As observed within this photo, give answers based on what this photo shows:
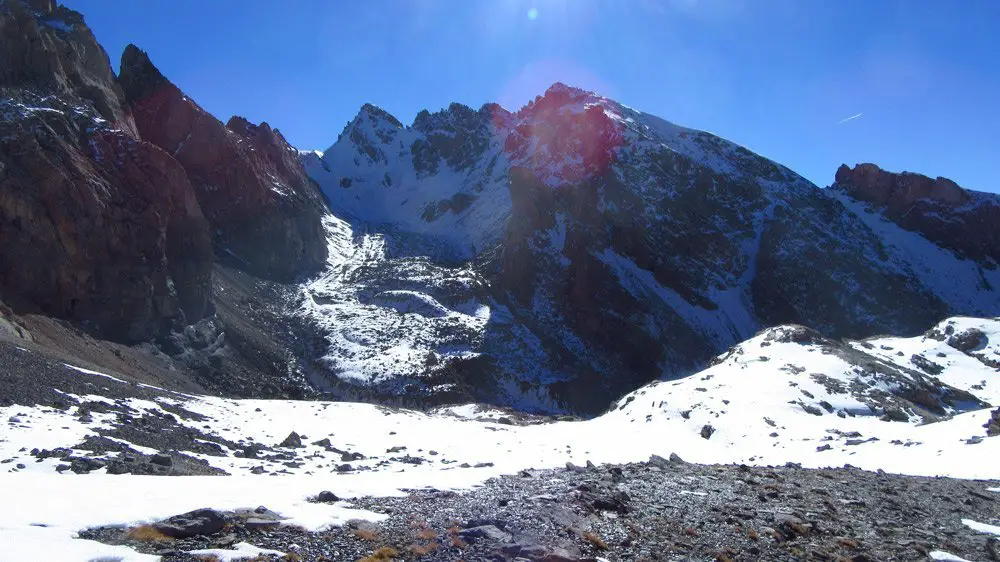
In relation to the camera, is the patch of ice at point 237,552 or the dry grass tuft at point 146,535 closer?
the patch of ice at point 237,552

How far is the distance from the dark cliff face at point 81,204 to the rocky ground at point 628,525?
2248 inches

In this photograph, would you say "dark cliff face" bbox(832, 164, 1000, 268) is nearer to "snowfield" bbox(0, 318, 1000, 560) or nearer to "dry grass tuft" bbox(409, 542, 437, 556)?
"snowfield" bbox(0, 318, 1000, 560)

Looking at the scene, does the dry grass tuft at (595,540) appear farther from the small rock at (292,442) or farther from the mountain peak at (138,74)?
the mountain peak at (138,74)

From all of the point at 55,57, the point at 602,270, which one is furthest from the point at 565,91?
the point at 55,57

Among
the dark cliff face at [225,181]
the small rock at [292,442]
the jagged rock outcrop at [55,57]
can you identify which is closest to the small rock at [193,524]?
the small rock at [292,442]

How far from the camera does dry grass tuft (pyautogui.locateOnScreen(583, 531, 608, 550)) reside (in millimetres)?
11078

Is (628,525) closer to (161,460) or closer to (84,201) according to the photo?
(161,460)

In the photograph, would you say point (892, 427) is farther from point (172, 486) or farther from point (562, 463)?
point (172, 486)

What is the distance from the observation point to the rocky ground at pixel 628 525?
33.3ft

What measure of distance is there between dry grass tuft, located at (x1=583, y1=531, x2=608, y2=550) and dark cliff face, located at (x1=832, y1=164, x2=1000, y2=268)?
171m

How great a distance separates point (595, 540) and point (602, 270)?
11202 cm

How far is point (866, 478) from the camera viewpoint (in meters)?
21.6

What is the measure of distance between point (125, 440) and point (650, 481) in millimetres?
17984

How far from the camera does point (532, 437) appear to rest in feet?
118
